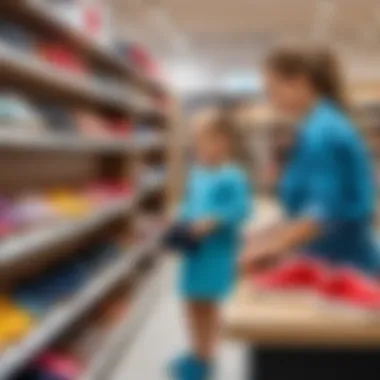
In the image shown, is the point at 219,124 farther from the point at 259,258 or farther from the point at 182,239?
the point at 259,258

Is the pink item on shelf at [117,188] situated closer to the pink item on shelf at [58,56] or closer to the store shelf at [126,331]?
Answer: the store shelf at [126,331]

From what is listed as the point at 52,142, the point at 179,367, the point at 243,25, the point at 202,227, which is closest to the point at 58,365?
the point at 179,367

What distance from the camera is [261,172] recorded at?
45.8ft

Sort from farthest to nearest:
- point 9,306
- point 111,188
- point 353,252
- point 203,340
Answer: point 111,188 < point 203,340 < point 9,306 < point 353,252

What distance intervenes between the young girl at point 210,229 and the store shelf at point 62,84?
0.89 meters

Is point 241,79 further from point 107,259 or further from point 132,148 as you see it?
point 107,259

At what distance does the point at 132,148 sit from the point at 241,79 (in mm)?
9726

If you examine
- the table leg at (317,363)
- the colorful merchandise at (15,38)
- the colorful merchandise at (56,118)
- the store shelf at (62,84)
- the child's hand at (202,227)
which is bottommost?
the child's hand at (202,227)

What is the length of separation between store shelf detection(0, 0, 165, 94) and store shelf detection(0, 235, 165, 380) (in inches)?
61.6

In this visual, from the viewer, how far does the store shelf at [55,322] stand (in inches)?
116

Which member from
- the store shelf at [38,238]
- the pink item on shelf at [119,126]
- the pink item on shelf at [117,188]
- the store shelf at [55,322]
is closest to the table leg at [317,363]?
the store shelf at [55,322]

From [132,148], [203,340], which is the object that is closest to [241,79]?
[132,148]

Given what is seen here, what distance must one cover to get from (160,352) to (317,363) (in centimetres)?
322

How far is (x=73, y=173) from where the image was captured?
19.5ft
